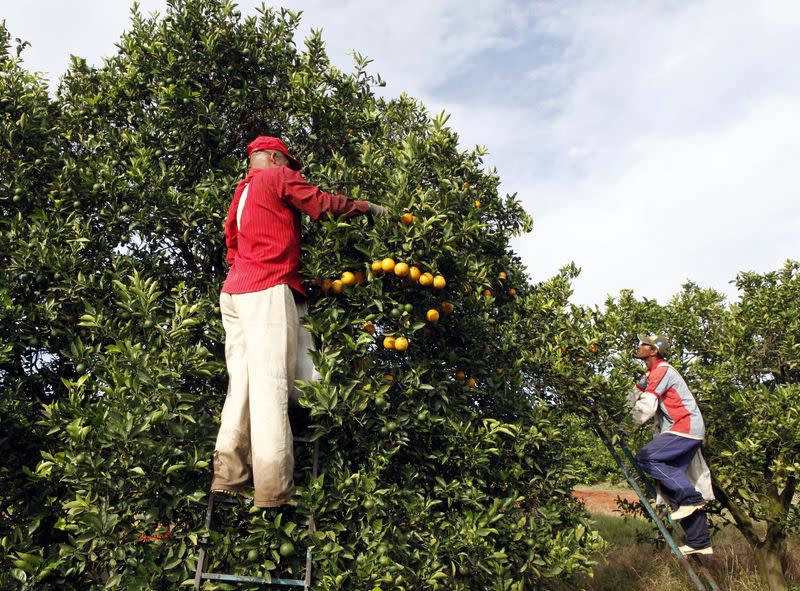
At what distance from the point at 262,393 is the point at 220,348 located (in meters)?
0.86

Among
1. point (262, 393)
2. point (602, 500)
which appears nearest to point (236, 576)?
point (262, 393)

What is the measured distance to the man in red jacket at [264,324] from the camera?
3428 millimetres

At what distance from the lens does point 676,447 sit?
18.5ft

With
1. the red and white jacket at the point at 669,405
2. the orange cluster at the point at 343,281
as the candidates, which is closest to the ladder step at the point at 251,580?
the orange cluster at the point at 343,281

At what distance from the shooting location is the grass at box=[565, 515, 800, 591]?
678cm

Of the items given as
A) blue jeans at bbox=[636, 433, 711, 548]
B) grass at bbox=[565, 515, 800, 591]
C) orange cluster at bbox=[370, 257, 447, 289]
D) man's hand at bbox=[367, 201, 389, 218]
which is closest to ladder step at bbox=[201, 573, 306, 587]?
orange cluster at bbox=[370, 257, 447, 289]

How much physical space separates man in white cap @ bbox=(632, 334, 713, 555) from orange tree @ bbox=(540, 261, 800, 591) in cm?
34

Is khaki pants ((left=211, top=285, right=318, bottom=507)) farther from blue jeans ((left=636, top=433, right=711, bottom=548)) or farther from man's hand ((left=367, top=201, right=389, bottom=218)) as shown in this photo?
blue jeans ((left=636, top=433, right=711, bottom=548))

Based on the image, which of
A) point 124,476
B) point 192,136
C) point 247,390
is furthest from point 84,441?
point 192,136

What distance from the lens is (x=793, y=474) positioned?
20.3 feet

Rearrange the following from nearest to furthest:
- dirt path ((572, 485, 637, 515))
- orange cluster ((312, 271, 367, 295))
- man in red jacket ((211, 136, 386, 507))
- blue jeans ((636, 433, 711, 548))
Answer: man in red jacket ((211, 136, 386, 507)) < orange cluster ((312, 271, 367, 295)) < blue jeans ((636, 433, 711, 548)) < dirt path ((572, 485, 637, 515))

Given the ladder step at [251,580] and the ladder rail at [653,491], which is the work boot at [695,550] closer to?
the ladder rail at [653,491]

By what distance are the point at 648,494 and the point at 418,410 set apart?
437 cm

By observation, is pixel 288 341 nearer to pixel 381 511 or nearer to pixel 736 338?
pixel 381 511
